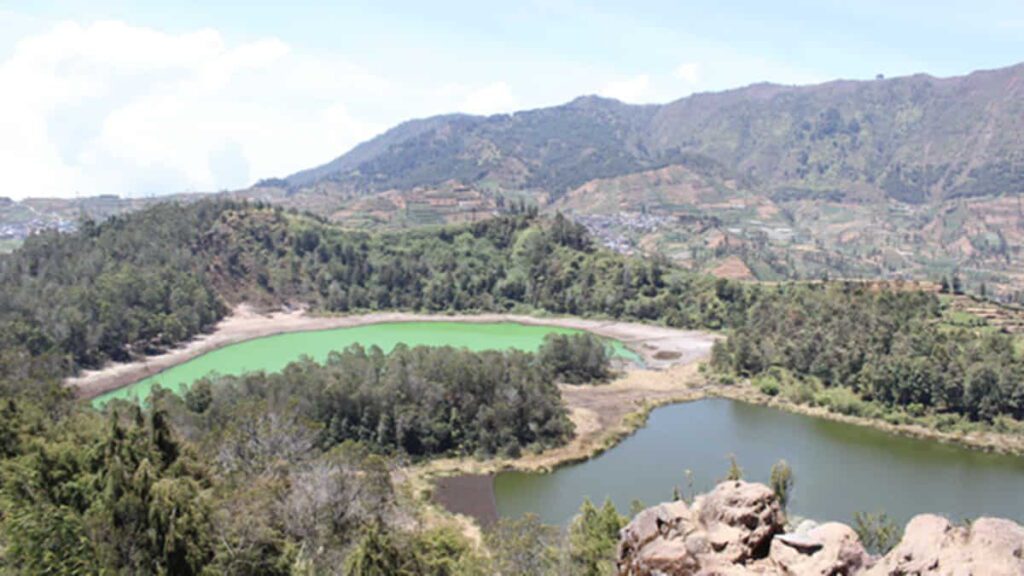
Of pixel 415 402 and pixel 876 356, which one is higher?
pixel 415 402

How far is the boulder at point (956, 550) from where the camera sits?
784cm

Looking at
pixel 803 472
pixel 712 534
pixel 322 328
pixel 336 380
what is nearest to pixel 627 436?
pixel 803 472

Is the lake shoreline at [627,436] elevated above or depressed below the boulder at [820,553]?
below

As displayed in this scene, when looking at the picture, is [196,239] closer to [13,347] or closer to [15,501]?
[13,347]

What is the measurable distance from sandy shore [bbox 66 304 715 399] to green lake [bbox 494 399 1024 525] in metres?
19.7

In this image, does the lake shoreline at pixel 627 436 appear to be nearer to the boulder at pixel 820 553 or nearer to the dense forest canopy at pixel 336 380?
the dense forest canopy at pixel 336 380

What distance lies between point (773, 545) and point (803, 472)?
32.3m

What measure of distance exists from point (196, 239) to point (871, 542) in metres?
90.0

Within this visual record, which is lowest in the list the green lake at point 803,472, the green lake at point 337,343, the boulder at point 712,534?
the green lake at point 803,472

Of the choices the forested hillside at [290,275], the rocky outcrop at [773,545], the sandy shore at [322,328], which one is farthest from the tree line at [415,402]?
the forested hillside at [290,275]

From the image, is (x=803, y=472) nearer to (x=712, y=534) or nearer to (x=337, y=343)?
(x=712, y=534)

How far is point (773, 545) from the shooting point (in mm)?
9734

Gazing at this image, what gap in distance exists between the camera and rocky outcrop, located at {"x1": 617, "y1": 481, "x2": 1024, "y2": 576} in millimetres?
8109

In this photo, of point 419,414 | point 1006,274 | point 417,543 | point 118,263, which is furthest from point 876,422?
point 1006,274
